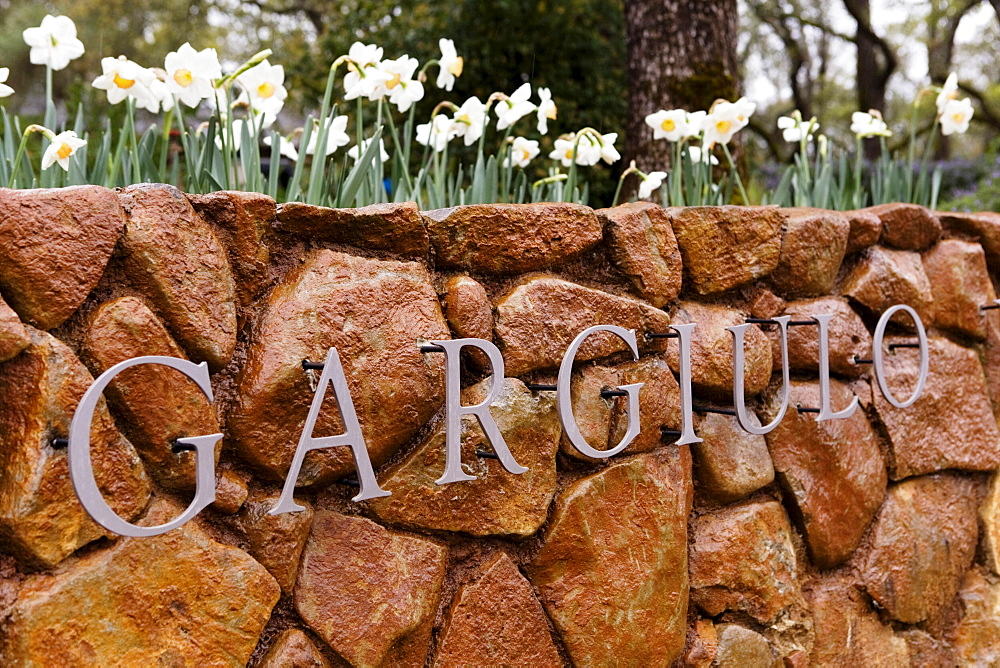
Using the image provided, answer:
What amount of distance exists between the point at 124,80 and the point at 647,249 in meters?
1.10

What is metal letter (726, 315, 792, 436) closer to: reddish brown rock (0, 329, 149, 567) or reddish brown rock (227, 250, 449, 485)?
reddish brown rock (227, 250, 449, 485)

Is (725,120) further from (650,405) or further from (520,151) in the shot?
(650,405)

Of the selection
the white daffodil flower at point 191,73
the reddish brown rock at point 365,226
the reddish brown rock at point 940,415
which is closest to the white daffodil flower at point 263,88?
the white daffodil flower at point 191,73

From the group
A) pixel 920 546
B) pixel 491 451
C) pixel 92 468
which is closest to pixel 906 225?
pixel 920 546

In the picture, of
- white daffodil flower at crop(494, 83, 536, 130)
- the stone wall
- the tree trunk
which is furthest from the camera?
Result: the tree trunk

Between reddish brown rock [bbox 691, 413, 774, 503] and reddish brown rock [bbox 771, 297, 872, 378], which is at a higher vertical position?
reddish brown rock [bbox 771, 297, 872, 378]

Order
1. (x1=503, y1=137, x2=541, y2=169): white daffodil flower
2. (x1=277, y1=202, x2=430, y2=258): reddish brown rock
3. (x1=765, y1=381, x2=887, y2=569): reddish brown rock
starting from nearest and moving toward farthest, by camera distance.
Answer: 1. (x1=277, y1=202, x2=430, y2=258): reddish brown rock
2. (x1=765, y1=381, x2=887, y2=569): reddish brown rock
3. (x1=503, y1=137, x2=541, y2=169): white daffodil flower

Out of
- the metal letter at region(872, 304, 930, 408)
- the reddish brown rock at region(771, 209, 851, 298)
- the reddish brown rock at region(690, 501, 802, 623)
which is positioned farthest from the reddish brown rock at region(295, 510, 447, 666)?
the metal letter at region(872, 304, 930, 408)

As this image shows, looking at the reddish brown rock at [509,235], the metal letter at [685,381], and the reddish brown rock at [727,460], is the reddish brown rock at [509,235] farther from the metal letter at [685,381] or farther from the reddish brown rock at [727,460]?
the reddish brown rock at [727,460]

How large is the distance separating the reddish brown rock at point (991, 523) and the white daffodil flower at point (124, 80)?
223 cm

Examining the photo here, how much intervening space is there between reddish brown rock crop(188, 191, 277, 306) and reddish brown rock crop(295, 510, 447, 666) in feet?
1.32

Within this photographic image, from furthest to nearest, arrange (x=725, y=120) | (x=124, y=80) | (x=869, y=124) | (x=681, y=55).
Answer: (x=681, y=55) < (x=869, y=124) < (x=725, y=120) < (x=124, y=80)

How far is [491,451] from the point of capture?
1.58 m

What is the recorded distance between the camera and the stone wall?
4.06 feet
